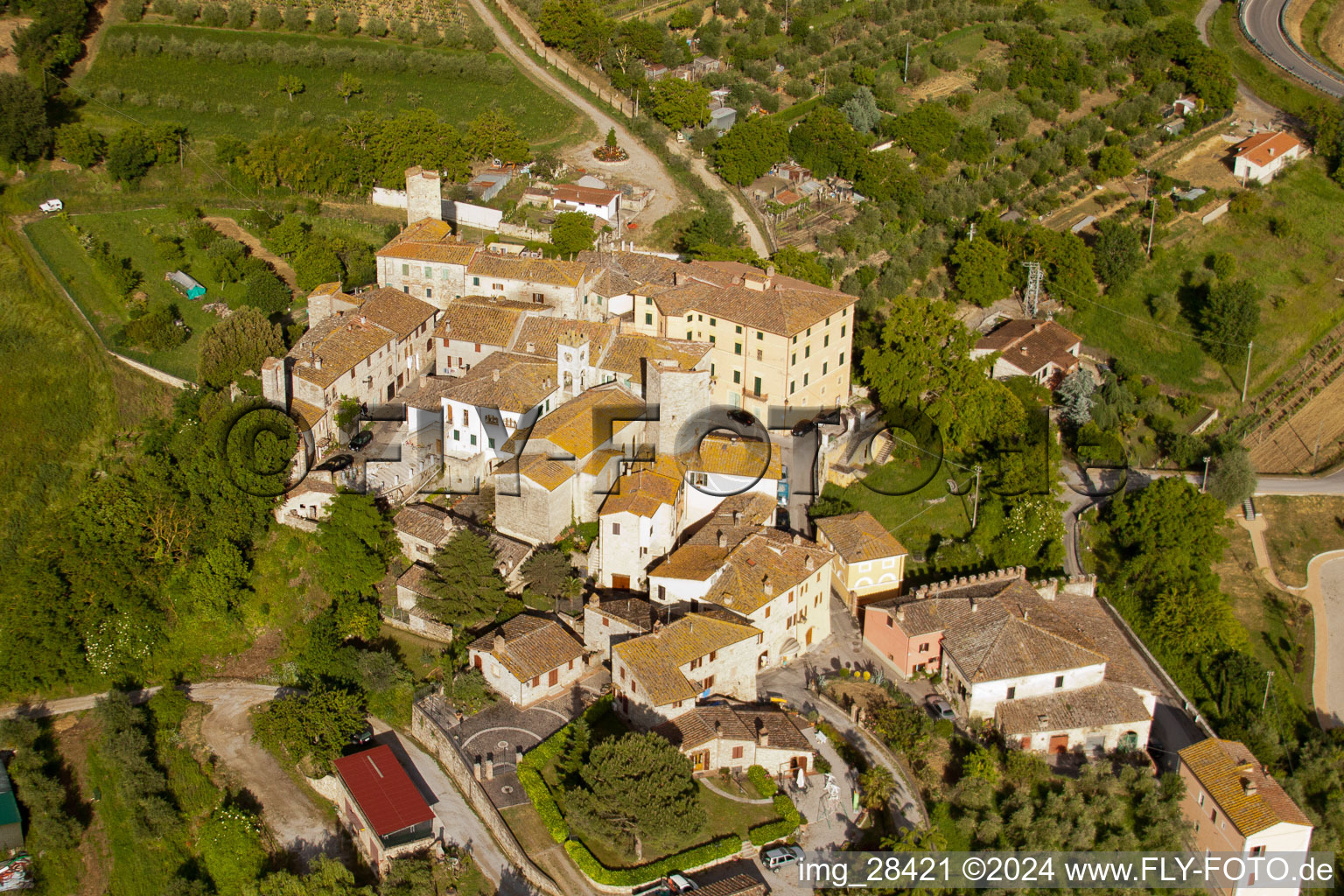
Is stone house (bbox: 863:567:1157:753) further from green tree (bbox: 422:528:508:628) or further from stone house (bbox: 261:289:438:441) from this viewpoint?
stone house (bbox: 261:289:438:441)

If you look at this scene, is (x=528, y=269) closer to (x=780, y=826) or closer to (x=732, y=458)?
A: (x=732, y=458)

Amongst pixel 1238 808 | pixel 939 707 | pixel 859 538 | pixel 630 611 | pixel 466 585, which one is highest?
pixel 466 585

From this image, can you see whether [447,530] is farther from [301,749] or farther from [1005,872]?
[1005,872]

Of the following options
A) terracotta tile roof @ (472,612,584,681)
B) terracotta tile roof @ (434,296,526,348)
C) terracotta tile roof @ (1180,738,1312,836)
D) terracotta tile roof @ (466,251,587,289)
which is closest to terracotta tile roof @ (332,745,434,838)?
terracotta tile roof @ (472,612,584,681)

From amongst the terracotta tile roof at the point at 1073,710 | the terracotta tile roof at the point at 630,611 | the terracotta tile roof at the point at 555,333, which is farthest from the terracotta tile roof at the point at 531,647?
the terracotta tile roof at the point at 1073,710

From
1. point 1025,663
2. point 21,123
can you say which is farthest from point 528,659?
point 21,123

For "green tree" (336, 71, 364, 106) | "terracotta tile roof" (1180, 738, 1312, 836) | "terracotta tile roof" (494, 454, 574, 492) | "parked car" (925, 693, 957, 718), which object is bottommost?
"parked car" (925, 693, 957, 718)
